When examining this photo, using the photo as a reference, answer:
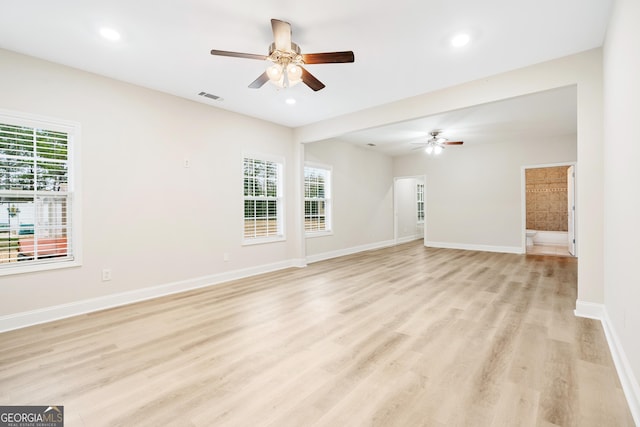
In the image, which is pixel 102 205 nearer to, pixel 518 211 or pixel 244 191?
pixel 244 191

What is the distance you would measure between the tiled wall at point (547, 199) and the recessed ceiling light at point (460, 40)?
32.8ft

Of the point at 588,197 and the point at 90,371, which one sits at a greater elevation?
the point at 588,197

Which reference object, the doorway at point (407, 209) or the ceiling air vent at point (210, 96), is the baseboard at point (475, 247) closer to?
the doorway at point (407, 209)

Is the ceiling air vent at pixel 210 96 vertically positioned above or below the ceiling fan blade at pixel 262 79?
above

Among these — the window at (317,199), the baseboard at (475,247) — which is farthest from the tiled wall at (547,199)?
the window at (317,199)

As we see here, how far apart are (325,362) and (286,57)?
2670 mm

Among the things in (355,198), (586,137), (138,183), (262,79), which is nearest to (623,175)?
(586,137)

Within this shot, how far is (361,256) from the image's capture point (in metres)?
7.14

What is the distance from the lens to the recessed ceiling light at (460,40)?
9.17 feet

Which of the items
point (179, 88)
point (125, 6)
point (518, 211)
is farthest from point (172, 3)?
point (518, 211)

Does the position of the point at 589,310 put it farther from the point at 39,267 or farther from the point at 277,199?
the point at 39,267

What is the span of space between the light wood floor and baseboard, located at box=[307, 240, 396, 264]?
8.42ft

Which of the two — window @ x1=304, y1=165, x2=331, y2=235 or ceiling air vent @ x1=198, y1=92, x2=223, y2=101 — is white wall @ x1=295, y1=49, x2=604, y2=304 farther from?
window @ x1=304, y1=165, x2=331, y2=235

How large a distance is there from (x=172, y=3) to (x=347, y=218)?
19.1ft
